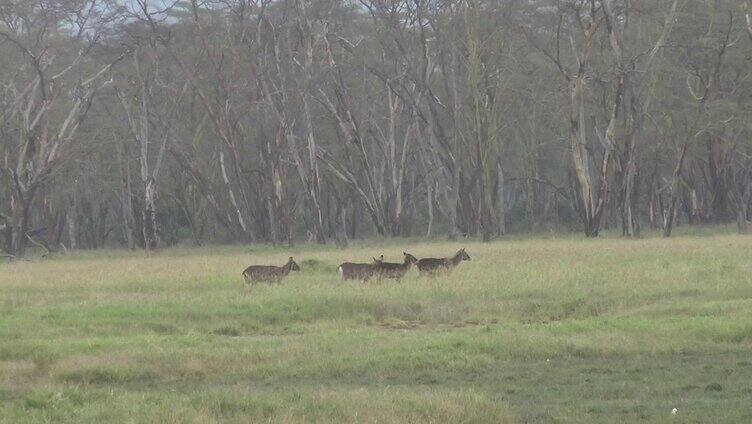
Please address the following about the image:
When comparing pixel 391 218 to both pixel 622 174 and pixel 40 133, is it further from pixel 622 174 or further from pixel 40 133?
pixel 40 133

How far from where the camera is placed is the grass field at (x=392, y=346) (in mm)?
9453

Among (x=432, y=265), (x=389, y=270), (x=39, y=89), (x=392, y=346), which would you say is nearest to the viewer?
(x=392, y=346)

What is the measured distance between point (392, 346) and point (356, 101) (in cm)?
3376

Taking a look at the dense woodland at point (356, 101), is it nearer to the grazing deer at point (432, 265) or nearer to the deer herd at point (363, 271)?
the grazing deer at point (432, 265)

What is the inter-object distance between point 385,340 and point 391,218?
99.4 feet

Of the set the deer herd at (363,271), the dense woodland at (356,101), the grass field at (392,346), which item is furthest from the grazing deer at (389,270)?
the dense woodland at (356,101)

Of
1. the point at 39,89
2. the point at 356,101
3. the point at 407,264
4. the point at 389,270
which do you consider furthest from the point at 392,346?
the point at 356,101

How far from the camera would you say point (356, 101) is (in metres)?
45.9

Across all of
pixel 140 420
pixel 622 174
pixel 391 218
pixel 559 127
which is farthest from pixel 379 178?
pixel 140 420

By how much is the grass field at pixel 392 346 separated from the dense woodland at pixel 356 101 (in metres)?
14.1

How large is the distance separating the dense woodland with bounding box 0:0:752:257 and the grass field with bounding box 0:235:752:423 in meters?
14.1

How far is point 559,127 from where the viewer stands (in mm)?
46312

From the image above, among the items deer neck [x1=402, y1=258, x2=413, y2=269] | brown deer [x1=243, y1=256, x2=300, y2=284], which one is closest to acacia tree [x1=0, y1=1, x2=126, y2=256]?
brown deer [x1=243, y1=256, x2=300, y2=284]

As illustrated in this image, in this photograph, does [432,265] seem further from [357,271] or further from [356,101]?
[356,101]
